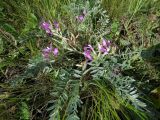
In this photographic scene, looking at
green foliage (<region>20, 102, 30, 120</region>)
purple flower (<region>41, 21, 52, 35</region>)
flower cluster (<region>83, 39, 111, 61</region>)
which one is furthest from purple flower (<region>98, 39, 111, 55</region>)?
green foliage (<region>20, 102, 30, 120</region>)

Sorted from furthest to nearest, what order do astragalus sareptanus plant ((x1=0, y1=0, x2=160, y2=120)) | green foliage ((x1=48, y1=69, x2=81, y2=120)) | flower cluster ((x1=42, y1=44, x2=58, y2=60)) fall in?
flower cluster ((x1=42, y1=44, x2=58, y2=60))
astragalus sareptanus plant ((x1=0, y1=0, x2=160, y2=120))
green foliage ((x1=48, y1=69, x2=81, y2=120))

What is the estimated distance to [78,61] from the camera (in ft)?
6.07

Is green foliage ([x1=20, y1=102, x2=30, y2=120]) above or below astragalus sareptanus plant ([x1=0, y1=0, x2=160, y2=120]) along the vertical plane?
below

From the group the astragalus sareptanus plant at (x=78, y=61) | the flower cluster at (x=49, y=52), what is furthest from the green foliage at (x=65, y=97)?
the flower cluster at (x=49, y=52)

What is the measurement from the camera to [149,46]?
1.88m

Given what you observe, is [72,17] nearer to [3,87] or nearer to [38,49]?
[38,49]

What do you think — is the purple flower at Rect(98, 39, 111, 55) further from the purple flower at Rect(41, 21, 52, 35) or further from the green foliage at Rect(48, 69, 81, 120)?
the purple flower at Rect(41, 21, 52, 35)

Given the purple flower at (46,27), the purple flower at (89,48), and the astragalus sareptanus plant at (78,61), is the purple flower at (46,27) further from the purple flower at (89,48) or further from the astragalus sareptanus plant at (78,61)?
the purple flower at (89,48)

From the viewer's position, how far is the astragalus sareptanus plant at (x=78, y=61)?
1.58m

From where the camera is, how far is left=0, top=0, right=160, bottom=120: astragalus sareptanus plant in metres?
1.58

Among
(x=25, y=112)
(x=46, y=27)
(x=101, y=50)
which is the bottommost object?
(x=25, y=112)

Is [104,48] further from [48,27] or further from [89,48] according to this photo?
[48,27]

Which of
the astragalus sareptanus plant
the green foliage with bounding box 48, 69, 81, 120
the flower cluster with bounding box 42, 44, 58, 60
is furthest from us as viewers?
the flower cluster with bounding box 42, 44, 58, 60

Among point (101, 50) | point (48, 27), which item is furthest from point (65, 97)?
point (48, 27)
